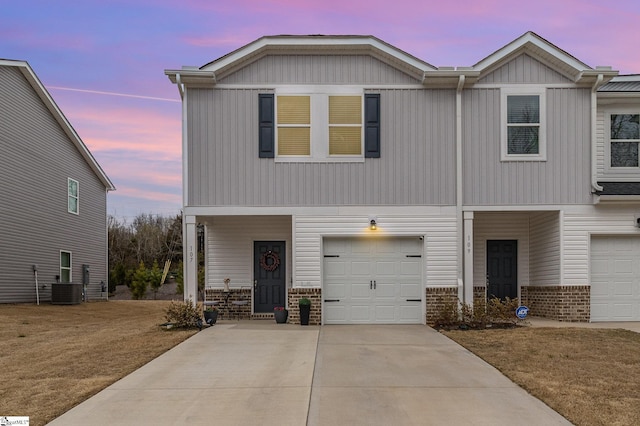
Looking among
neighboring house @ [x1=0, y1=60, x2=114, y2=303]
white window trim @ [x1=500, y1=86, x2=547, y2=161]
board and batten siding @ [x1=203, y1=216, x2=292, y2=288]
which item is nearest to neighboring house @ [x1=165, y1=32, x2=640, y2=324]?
white window trim @ [x1=500, y1=86, x2=547, y2=161]

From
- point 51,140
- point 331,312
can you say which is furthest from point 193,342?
point 51,140

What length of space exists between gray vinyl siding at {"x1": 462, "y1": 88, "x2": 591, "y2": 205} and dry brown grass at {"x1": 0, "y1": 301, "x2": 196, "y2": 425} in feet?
25.7

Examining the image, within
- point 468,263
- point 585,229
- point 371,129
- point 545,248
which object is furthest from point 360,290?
point 585,229

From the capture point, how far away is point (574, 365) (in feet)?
30.9

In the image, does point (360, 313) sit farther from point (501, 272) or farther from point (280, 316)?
point (501, 272)

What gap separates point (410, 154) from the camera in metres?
15.2

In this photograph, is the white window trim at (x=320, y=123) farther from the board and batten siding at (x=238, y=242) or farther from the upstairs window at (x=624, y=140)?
the upstairs window at (x=624, y=140)

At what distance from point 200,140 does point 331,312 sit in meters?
5.31

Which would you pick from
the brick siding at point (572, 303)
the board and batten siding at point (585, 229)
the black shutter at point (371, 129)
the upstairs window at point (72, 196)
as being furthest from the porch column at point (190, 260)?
the upstairs window at point (72, 196)

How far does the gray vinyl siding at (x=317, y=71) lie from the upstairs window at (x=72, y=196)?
488 inches

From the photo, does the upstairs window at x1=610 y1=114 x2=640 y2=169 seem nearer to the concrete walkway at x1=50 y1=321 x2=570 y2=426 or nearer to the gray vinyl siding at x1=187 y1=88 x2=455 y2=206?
the gray vinyl siding at x1=187 y1=88 x2=455 y2=206

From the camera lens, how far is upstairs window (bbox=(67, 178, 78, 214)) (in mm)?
24484

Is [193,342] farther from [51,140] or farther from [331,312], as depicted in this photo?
[51,140]

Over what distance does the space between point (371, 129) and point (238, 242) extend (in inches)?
192
